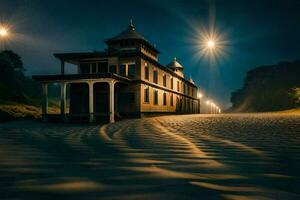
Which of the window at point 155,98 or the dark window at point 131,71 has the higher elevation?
the dark window at point 131,71

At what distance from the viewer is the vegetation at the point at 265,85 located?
397ft

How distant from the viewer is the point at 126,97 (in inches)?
1033

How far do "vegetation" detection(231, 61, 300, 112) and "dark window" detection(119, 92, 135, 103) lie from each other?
101 m

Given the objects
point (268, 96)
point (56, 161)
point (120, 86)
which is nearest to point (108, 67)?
point (120, 86)

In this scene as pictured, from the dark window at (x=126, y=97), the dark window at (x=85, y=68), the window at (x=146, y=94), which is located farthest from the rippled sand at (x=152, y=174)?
the window at (x=146, y=94)

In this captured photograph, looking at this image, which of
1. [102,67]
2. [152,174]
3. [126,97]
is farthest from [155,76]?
[152,174]

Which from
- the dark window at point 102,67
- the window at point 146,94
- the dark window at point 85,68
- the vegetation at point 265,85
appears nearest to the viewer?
the dark window at point 102,67

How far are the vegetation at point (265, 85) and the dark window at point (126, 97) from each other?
101151 millimetres

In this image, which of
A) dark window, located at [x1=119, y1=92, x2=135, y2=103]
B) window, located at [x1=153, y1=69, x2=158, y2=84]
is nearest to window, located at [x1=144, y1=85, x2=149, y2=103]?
dark window, located at [x1=119, y1=92, x2=135, y2=103]

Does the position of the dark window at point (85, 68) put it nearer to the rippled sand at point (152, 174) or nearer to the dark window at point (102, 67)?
the dark window at point (102, 67)

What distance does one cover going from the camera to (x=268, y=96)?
122m

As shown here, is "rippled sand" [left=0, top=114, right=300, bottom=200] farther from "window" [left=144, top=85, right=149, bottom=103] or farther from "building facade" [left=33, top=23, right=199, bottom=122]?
"window" [left=144, top=85, right=149, bottom=103]

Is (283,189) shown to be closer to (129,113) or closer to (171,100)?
(129,113)

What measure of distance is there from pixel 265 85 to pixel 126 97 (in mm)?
124306
